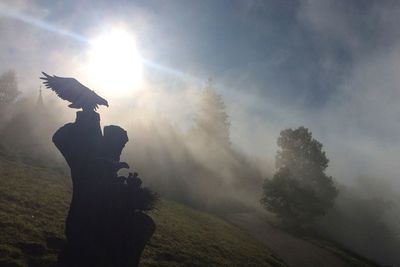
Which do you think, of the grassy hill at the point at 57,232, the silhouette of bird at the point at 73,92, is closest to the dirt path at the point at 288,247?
the grassy hill at the point at 57,232

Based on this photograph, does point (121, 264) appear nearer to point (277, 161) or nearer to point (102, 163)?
point (102, 163)

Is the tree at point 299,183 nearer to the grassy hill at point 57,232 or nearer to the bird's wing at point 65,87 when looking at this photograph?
the grassy hill at point 57,232

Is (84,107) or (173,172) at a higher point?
(173,172)

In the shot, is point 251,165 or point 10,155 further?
point 251,165

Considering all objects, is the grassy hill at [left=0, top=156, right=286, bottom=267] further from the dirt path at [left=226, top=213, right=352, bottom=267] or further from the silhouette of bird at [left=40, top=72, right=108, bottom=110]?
the silhouette of bird at [left=40, top=72, right=108, bottom=110]

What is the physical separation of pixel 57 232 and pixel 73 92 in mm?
13426

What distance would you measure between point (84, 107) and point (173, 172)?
155 feet

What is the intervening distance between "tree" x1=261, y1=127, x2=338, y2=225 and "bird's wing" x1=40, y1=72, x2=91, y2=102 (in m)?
44.5

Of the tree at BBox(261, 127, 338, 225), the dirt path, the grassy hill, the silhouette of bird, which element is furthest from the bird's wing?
the tree at BBox(261, 127, 338, 225)

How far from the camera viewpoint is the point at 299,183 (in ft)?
165

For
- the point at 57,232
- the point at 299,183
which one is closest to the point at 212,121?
the point at 299,183

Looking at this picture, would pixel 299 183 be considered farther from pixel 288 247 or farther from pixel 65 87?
pixel 65 87

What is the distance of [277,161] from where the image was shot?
5350 centimetres

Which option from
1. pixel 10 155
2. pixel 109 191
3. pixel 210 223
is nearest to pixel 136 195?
pixel 109 191
